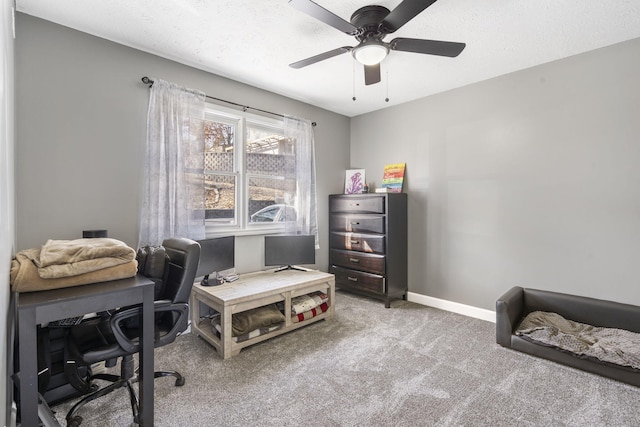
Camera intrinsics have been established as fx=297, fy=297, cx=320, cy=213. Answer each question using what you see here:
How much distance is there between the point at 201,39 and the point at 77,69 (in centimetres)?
98

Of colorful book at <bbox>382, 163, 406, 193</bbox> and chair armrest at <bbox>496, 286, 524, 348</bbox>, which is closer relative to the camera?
chair armrest at <bbox>496, 286, 524, 348</bbox>

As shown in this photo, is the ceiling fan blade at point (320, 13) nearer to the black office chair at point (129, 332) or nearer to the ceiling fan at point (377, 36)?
the ceiling fan at point (377, 36)

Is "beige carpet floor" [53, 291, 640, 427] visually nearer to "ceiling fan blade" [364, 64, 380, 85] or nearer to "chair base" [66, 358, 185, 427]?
"chair base" [66, 358, 185, 427]

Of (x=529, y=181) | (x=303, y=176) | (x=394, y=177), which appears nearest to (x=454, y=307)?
(x=529, y=181)

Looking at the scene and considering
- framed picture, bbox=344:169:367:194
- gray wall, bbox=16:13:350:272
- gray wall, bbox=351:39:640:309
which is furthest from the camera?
framed picture, bbox=344:169:367:194

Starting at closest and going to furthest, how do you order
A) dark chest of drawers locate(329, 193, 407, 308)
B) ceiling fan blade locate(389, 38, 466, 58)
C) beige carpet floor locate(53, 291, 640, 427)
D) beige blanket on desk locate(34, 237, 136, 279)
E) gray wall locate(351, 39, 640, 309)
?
Result: beige blanket on desk locate(34, 237, 136, 279) < beige carpet floor locate(53, 291, 640, 427) < ceiling fan blade locate(389, 38, 466, 58) < gray wall locate(351, 39, 640, 309) < dark chest of drawers locate(329, 193, 407, 308)

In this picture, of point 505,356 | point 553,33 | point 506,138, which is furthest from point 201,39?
point 505,356

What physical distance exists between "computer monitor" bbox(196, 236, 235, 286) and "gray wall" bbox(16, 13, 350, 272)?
60 centimetres

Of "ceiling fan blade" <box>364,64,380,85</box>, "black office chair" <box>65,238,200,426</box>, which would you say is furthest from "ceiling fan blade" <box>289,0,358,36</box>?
"black office chair" <box>65,238,200,426</box>

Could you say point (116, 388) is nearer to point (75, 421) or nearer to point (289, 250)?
point (75, 421)

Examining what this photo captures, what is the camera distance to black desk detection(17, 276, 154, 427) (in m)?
1.23

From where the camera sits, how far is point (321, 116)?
4215 mm

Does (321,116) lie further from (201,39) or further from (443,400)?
(443,400)

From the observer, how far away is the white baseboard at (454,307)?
3.25 meters
